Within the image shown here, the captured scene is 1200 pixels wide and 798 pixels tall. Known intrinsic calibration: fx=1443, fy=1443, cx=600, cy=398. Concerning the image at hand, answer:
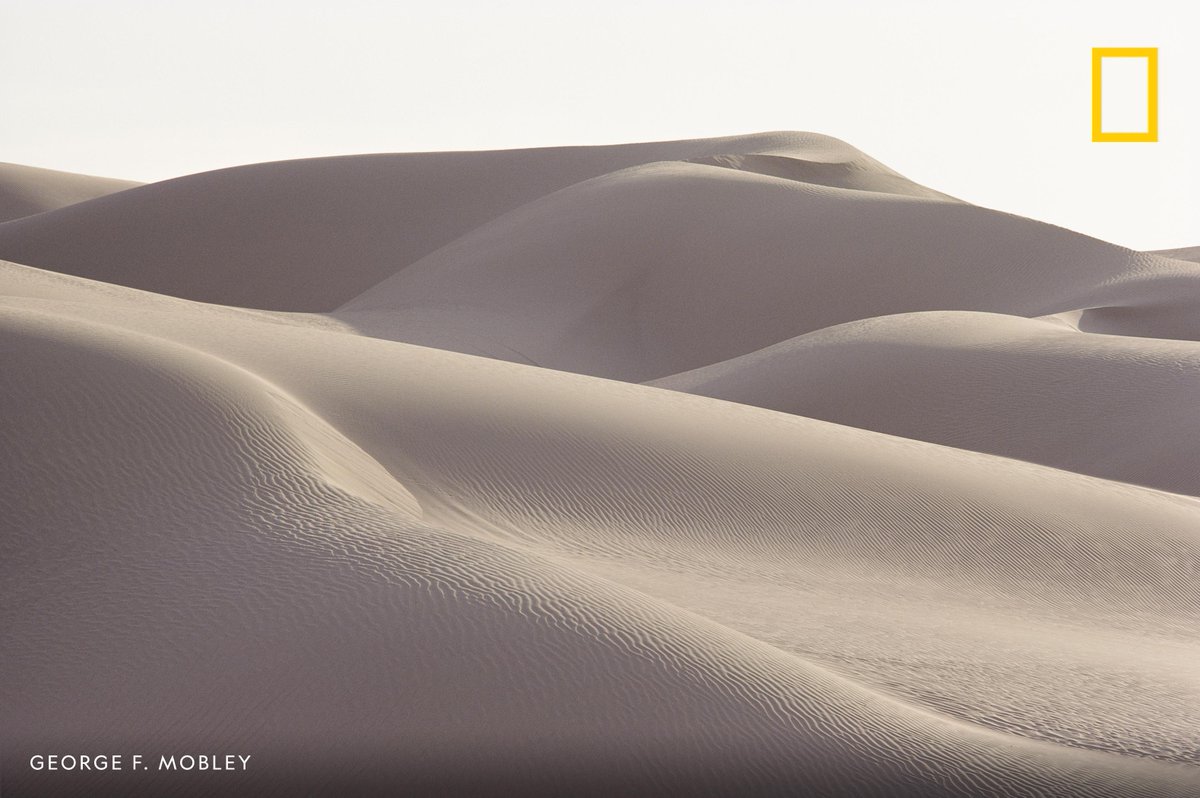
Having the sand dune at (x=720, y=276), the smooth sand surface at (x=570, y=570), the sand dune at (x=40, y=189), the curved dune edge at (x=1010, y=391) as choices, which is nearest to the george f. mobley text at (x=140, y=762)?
the smooth sand surface at (x=570, y=570)

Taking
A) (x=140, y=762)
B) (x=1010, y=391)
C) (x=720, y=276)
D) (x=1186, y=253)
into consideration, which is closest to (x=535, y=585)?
(x=140, y=762)

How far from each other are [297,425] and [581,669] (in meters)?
1.92

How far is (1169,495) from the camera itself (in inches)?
338

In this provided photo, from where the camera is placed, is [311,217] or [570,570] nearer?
[570,570]

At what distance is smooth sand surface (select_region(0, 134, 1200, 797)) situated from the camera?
11.4 ft

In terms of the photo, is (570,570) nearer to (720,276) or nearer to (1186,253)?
(720,276)

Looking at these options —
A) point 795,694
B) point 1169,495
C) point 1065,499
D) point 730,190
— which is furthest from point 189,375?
point 730,190

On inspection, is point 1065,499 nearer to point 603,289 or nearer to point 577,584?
point 577,584

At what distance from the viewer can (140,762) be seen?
A: 3.37 meters

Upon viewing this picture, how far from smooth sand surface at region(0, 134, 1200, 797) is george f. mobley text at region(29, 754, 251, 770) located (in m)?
0.03

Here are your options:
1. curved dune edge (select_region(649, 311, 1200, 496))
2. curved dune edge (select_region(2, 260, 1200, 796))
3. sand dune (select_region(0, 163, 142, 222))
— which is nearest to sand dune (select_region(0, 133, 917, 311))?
sand dune (select_region(0, 163, 142, 222))

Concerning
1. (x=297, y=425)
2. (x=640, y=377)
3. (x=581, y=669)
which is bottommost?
Answer: (x=640, y=377)

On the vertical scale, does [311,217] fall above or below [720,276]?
above

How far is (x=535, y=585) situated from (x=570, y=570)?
1.02ft
